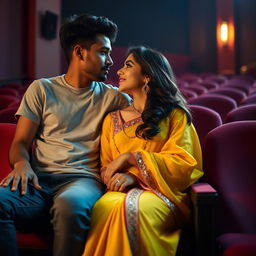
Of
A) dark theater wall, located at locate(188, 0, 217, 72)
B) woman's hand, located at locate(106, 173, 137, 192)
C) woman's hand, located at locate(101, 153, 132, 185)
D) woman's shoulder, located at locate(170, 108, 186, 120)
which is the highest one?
dark theater wall, located at locate(188, 0, 217, 72)

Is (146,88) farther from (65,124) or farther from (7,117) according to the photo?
(7,117)

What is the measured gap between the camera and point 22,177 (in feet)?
5.78

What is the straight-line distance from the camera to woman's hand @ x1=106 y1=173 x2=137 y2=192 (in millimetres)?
1783

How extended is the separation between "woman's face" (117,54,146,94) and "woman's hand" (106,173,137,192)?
37 centimetres

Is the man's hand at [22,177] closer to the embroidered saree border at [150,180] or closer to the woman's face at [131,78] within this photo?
the embroidered saree border at [150,180]

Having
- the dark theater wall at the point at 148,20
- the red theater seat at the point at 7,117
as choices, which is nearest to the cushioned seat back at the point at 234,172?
the red theater seat at the point at 7,117

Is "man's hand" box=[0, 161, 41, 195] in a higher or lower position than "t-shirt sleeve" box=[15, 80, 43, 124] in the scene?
lower

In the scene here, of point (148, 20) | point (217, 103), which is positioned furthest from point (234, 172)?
point (148, 20)

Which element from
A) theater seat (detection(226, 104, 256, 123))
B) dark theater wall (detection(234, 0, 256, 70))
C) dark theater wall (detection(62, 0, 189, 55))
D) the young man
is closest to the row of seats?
the young man

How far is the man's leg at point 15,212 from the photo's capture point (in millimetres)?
1543

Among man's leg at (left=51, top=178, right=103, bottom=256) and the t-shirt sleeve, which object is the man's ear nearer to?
the t-shirt sleeve

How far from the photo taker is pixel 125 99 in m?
2.09

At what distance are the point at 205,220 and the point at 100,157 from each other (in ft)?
1.89

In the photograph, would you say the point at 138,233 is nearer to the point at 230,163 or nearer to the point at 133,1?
the point at 230,163
